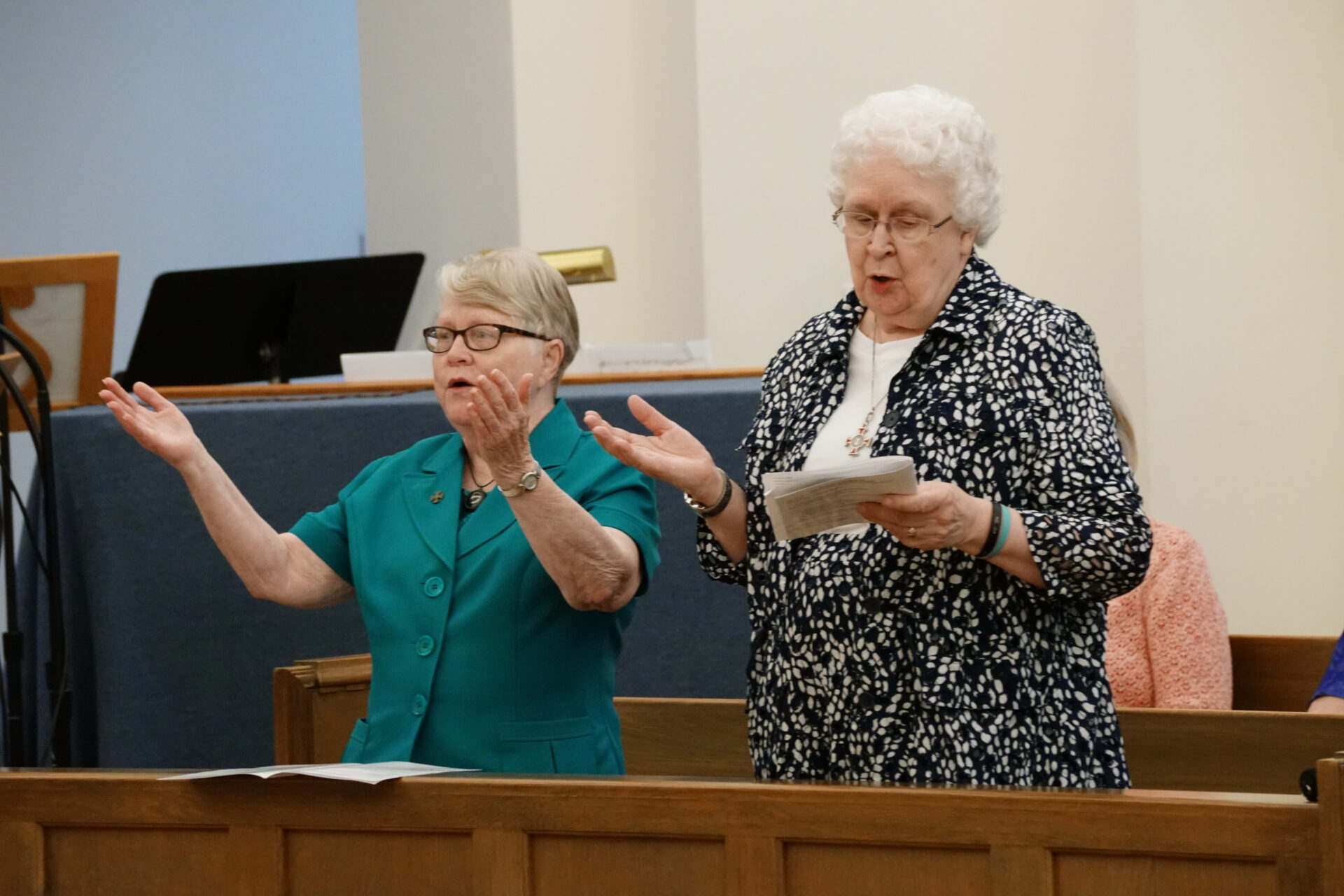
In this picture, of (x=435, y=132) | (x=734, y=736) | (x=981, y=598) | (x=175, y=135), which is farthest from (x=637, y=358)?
(x=175, y=135)

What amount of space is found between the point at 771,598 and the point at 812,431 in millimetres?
213

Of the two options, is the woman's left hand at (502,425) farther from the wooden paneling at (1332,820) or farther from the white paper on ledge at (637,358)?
the white paper on ledge at (637,358)

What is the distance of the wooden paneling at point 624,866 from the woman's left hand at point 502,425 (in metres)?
0.44

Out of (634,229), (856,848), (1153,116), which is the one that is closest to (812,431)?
(856,848)

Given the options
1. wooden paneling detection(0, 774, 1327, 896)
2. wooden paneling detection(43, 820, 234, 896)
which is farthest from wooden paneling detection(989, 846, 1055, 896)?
wooden paneling detection(43, 820, 234, 896)

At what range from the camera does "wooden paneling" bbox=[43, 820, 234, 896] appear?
1.81 m

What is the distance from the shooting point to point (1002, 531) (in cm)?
172

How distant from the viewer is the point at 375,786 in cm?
175

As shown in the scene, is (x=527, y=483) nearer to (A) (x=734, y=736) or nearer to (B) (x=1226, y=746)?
(A) (x=734, y=736)

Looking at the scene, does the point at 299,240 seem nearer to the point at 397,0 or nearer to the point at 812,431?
the point at 397,0

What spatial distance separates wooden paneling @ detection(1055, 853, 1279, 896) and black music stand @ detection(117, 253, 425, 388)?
378 cm

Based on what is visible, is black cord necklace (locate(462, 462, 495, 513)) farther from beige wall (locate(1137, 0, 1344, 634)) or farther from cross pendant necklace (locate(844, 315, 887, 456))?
beige wall (locate(1137, 0, 1344, 634))

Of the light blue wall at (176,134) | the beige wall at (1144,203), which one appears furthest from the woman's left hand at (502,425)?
the light blue wall at (176,134)

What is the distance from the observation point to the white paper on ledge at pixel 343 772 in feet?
5.69
